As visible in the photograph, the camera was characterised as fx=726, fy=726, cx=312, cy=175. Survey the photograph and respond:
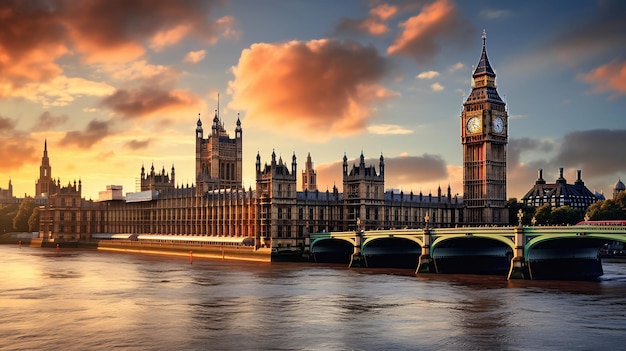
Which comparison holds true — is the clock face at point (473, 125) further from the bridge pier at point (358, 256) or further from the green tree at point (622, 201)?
the bridge pier at point (358, 256)

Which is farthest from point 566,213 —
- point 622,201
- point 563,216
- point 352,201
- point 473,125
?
point 352,201

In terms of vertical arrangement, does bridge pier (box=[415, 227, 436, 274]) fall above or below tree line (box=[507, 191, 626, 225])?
below

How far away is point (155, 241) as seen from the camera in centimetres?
18600

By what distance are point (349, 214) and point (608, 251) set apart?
6343 cm

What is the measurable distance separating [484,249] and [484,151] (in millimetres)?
54880

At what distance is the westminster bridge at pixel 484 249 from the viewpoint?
98125mm

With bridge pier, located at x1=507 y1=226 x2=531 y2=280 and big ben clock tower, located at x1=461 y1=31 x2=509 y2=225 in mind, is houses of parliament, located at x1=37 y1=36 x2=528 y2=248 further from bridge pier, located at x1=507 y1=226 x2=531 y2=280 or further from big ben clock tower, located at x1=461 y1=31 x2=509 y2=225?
bridge pier, located at x1=507 y1=226 x2=531 y2=280

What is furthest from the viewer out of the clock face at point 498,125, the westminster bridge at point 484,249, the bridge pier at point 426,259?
the clock face at point 498,125

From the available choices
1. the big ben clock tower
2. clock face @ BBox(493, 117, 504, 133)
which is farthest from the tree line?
clock face @ BBox(493, 117, 504, 133)

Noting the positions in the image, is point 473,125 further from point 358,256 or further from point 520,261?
point 520,261

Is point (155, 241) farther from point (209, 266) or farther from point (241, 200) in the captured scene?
point (209, 266)

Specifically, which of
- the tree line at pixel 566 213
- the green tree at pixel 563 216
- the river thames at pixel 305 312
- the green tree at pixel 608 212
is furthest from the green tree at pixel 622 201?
the river thames at pixel 305 312

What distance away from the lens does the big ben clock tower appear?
173 metres

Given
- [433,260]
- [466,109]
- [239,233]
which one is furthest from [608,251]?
[239,233]
